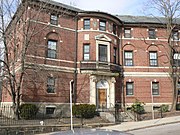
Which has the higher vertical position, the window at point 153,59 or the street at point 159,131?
the window at point 153,59

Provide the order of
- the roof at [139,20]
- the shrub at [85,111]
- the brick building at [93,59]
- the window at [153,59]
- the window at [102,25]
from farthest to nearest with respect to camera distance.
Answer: the roof at [139,20]
the window at [153,59]
the window at [102,25]
the brick building at [93,59]
the shrub at [85,111]

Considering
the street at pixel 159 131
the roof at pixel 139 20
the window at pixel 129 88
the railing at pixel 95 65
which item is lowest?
the street at pixel 159 131

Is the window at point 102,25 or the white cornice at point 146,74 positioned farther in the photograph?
the white cornice at point 146,74

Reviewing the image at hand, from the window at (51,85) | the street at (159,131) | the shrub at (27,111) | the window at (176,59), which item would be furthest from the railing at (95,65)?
the street at (159,131)

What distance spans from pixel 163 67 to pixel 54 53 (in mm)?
14419

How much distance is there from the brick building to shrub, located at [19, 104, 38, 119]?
213cm

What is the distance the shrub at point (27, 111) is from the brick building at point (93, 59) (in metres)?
2.13

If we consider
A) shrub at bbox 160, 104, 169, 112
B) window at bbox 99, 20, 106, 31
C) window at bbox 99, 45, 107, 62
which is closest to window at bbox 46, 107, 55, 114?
window at bbox 99, 45, 107, 62

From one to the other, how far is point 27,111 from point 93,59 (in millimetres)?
9882

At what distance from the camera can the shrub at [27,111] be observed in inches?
830

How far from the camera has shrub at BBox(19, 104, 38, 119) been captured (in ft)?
69.2

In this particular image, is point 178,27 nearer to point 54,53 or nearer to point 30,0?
point 54,53

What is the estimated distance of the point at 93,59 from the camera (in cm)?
2820

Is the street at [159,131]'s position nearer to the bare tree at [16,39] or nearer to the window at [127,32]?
the bare tree at [16,39]
